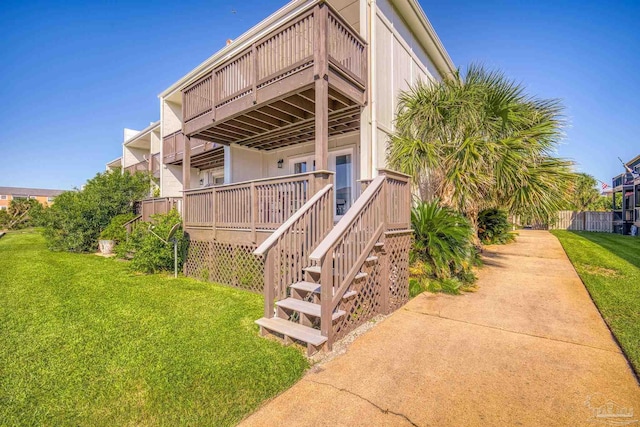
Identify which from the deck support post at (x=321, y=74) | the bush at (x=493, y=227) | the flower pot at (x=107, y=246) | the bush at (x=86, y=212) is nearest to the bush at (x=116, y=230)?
the flower pot at (x=107, y=246)

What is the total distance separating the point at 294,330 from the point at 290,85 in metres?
4.47

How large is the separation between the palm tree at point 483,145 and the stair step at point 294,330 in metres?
4.40

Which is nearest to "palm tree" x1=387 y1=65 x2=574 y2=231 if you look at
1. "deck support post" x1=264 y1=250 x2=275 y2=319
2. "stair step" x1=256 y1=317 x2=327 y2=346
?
"deck support post" x1=264 y1=250 x2=275 y2=319

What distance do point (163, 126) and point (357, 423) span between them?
15245mm

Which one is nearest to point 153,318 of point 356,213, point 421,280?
point 356,213

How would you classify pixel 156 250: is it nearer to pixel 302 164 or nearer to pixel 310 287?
pixel 302 164

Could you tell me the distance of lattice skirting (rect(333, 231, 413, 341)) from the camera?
3673mm

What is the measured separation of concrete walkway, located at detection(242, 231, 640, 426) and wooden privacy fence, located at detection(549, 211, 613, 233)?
18.7m

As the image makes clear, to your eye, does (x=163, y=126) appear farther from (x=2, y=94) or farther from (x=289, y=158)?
(x=2, y=94)

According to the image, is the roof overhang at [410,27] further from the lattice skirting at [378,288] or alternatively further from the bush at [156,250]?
the lattice skirting at [378,288]

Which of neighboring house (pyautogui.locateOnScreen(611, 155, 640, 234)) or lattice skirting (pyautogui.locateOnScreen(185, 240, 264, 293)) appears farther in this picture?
neighboring house (pyautogui.locateOnScreen(611, 155, 640, 234))

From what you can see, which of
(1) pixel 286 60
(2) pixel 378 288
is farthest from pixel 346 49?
(2) pixel 378 288

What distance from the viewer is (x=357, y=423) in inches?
83.0

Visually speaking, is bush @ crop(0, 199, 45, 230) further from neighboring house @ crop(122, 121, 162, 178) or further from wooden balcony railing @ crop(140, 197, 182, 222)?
wooden balcony railing @ crop(140, 197, 182, 222)
